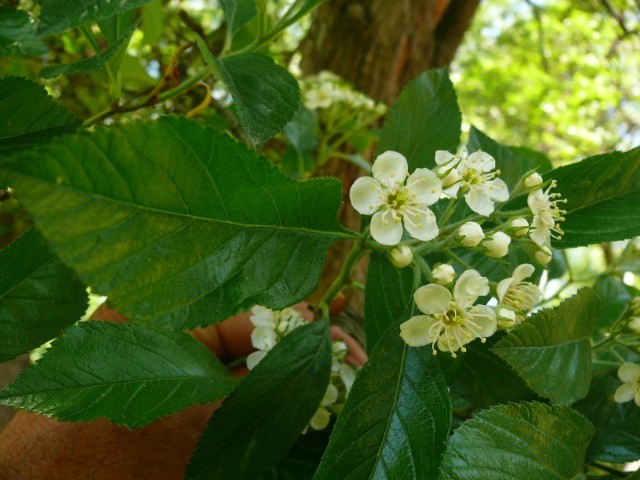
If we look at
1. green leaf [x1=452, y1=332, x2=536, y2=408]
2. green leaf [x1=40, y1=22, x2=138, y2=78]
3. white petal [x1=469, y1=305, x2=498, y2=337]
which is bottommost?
green leaf [x1=452, y1=332, x2=536, y2=408]

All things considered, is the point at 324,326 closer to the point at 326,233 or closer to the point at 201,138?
the point at 326,233

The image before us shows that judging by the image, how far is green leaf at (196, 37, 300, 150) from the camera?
623 mm

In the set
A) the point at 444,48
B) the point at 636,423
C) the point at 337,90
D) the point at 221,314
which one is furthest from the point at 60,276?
the point at 444,48

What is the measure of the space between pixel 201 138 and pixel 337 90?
105cm

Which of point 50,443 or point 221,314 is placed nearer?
point 221,314

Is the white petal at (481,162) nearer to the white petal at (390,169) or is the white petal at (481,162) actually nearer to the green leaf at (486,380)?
the white petal at (390,169)

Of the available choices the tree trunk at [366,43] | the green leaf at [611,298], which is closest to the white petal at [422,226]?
the green leaf at [611,298]

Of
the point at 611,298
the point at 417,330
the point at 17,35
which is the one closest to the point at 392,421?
the point at 417,330

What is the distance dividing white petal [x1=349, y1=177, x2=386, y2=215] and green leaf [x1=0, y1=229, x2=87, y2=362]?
32cm

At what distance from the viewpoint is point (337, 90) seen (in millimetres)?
1484

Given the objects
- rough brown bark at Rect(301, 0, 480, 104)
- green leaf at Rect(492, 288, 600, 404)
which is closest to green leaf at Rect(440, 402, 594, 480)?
green leaf at Rect(492, 288, 600, 404)

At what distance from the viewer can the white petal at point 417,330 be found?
25.1 inches

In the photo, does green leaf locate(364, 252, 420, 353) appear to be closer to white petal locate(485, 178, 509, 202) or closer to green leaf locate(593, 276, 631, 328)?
white petal locate(485, 178, 509, 202)

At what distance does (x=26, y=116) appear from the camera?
644 millimetres
